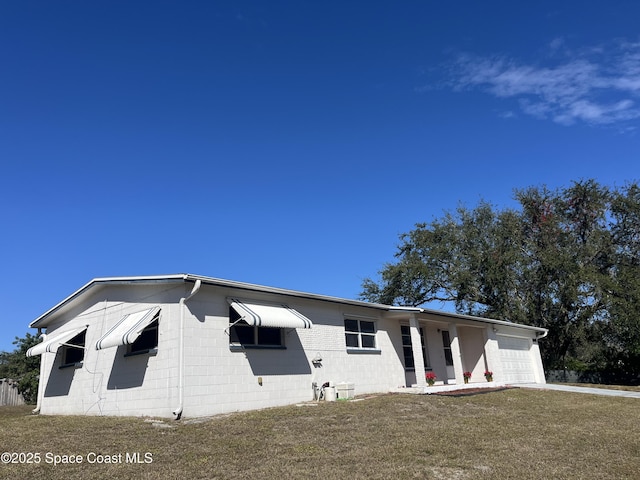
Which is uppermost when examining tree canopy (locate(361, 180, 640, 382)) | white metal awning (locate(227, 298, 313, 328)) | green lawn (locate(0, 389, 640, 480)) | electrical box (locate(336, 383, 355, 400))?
tree canopy (locate(361, 180, 640, 382))

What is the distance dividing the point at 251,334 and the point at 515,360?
16.3 m

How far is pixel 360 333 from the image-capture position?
645 inches

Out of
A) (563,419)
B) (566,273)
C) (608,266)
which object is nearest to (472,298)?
A: (566,273)

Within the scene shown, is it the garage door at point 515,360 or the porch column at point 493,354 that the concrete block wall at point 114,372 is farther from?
the garage door at point 515,360

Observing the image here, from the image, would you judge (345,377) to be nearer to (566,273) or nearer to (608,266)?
(566,273)

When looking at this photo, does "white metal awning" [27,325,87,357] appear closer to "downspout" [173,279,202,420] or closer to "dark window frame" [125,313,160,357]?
"dark window frame" [125,313,160,357]

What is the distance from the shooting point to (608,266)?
2945cm

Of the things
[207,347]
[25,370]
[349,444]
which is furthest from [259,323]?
[25,370]

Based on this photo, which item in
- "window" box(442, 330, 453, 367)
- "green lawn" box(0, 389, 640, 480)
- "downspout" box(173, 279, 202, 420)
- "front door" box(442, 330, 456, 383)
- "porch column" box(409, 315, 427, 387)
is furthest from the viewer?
"window" box(442, 330, 453, 367)

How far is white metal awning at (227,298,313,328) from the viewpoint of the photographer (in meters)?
11.4

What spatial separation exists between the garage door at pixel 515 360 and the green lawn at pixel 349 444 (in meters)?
10.7

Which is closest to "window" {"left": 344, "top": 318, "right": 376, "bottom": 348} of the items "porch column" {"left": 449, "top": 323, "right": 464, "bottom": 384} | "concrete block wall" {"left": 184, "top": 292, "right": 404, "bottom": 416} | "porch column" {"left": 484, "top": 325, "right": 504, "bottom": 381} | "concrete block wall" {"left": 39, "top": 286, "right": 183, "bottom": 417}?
"concrete block wall" {"left": 184, "top": 292, "right": 404, "bottom": 416}

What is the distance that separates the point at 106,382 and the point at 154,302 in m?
2.83

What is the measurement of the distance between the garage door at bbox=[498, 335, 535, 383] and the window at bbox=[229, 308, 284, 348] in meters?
12.5
